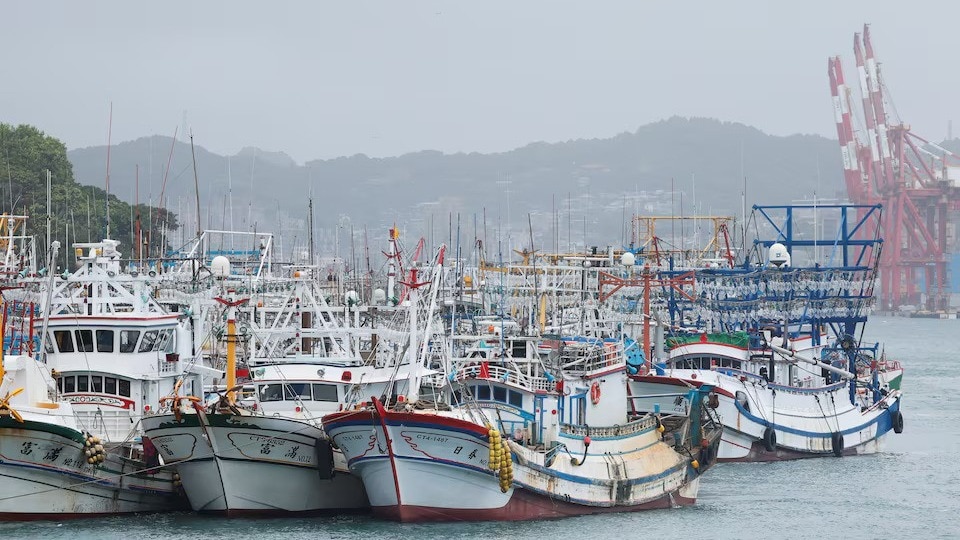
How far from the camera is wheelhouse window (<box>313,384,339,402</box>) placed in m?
43.6

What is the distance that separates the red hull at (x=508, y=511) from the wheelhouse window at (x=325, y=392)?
3.88 meters

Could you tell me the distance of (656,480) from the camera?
4559 centimetres

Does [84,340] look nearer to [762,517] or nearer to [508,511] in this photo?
[508,511]

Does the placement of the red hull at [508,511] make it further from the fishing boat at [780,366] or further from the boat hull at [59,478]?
the fishing boat at [780,366]

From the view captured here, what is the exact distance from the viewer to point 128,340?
43.5 meters

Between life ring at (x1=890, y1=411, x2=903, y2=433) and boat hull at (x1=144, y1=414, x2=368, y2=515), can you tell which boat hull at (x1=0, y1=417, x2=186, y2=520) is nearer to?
boat hull at (x1=144, y1=414, x2=368, y2=515)

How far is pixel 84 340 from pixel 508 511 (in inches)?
452

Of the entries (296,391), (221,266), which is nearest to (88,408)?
(296,391)

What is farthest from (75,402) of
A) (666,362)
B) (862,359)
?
(862,359)

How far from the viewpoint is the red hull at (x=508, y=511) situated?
40156 millimetres

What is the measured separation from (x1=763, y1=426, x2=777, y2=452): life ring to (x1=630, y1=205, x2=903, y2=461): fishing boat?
0.03m

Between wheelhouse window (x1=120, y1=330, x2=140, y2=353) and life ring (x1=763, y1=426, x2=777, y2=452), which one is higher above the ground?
wheelhouse window (x1=120, y1=330, x2=140, y2=353)

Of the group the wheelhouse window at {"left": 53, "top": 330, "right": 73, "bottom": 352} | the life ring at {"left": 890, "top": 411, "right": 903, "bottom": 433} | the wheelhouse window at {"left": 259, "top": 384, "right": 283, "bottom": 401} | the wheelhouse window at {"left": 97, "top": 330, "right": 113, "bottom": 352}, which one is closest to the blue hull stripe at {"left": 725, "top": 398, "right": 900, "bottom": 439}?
the life ring at {"left": 890, "top": 411, "right": 903, "bottom": 433}

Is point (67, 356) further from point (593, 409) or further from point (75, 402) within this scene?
point (593, 409)
